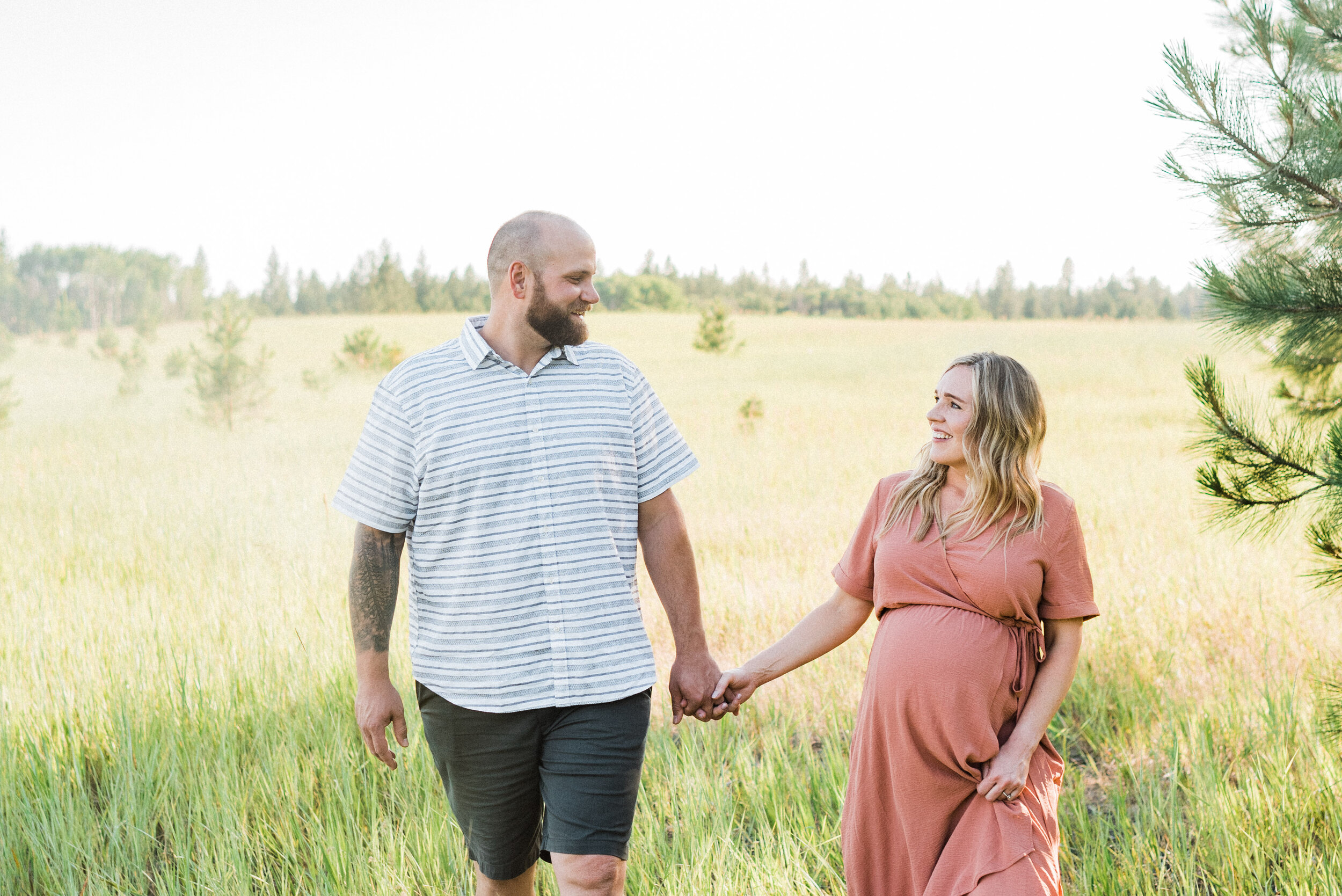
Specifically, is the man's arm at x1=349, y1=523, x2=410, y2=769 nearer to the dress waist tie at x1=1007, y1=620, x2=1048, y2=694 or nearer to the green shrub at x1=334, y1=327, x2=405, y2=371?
the dress waist tie at x1=1007, y1=620, x2=1048, y2=694

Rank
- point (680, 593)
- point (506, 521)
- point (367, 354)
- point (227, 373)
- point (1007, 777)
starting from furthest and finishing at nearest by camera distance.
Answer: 1. point (367, 354)
2. point (227, 373)
3. point (680, 593)
4. point (506, 521)
5. point (1007, 777)

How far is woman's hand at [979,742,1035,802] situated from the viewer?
2.01 m

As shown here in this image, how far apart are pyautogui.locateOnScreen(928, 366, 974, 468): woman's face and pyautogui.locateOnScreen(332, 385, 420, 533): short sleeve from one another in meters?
1.38

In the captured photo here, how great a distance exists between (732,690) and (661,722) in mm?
1864

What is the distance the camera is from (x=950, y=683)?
2070mm

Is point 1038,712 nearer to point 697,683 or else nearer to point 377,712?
point 697,683

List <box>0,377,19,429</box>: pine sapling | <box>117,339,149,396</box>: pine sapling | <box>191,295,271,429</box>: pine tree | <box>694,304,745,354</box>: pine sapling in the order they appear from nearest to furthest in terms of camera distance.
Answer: <box>0,377,19,429</box>: pine sapling, <box>191,295,271,429</box>: pine tree, <box>117,339,149,396</box>: pine sapling, <box>694,304,745,354</box>: pine sapling

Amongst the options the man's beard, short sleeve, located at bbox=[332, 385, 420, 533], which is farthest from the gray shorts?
the man's beard

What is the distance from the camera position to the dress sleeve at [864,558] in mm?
2324

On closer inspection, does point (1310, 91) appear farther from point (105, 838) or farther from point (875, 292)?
point (875, 292)

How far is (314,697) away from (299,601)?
5.75ft

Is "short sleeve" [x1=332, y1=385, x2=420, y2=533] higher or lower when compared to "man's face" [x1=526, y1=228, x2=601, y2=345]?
lower

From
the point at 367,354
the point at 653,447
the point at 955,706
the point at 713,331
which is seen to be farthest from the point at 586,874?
the point at 713,331

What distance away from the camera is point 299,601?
6.09 metres
